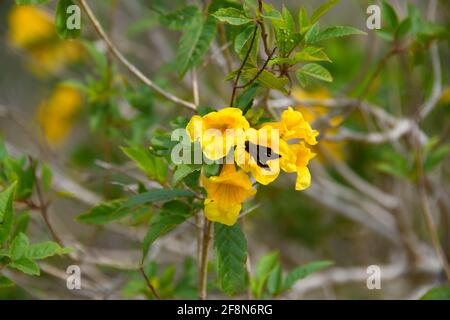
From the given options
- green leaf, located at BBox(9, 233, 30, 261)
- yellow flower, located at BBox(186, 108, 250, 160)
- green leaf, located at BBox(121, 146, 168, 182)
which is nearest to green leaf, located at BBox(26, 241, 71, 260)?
green leaf, located at BBox(9, 233, 30, 261)

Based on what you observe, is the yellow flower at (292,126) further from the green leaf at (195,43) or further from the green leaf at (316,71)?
the green leaf at (195,43)

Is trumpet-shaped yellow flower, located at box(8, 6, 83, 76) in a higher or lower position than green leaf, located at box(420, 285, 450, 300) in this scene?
higher

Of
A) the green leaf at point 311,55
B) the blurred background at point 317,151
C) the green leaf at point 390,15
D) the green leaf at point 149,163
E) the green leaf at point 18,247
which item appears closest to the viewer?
the green leaf at point 311,55

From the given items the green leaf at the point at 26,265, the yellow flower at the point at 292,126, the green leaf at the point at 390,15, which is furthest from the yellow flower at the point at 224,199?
the green leaf at the point at 390,15

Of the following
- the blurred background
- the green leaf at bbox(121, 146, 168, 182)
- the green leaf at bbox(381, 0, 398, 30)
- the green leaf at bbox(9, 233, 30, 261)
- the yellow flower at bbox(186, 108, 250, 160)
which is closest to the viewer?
the yellow flower at bbox(186, 108, 250, 160)

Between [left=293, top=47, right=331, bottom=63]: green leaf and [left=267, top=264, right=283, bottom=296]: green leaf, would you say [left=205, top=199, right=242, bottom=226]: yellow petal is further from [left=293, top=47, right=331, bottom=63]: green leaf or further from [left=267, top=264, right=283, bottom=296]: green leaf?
[left=267, top=264, right=283, bottom=296]: green leaf
